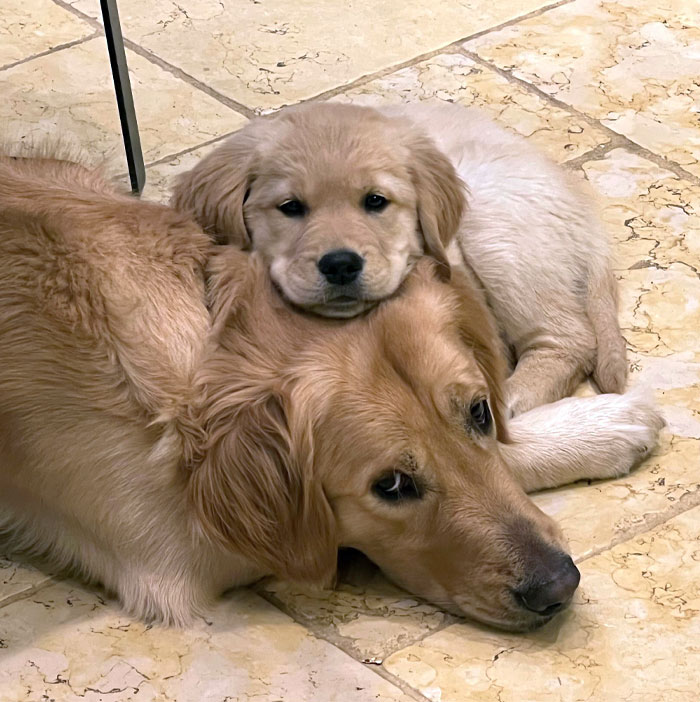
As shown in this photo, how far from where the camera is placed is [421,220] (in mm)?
2297

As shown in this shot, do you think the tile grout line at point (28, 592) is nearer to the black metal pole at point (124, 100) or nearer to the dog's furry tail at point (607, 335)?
the dog's furry tail at point (607, 335)

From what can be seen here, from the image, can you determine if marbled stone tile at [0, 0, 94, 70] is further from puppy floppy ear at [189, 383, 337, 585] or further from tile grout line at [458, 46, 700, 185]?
puppy floppy ear at [189, 383, 337, 585]

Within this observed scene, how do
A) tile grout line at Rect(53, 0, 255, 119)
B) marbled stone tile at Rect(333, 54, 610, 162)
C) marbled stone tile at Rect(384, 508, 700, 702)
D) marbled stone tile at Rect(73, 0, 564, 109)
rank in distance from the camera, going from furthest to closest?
marbled stone tile at Rect(73, 0, 564, 109), tile grout line at Rect(53, 0, 255, 119), marbled stone tile at Rect(333, 54, 610, 162), marbled stone tile at Rect(384, 508, 700, 702)

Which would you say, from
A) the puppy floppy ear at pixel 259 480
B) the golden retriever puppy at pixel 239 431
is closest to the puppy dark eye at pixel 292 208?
the golden retriever puppy at pixel 239 431

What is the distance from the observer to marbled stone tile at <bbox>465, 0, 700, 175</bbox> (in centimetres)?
321

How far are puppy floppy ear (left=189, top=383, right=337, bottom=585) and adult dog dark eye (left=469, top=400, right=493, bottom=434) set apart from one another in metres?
0.24

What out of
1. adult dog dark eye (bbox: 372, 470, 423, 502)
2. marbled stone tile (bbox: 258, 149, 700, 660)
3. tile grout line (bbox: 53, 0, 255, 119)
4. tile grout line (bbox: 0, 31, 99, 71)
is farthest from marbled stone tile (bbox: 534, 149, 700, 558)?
tile grout line (bbox: 0, 31, 99, 71)

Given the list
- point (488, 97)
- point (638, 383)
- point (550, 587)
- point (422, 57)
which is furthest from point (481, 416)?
point (422, 57)

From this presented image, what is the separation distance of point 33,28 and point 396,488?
2194 mm

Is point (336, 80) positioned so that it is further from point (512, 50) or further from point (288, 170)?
point (288, 170)

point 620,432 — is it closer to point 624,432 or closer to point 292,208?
point 624,432

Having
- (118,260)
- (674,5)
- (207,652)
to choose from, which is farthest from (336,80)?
(207,652)

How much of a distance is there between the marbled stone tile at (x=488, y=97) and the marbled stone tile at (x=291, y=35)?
0.27 feet

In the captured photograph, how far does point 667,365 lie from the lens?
8.31 feet
